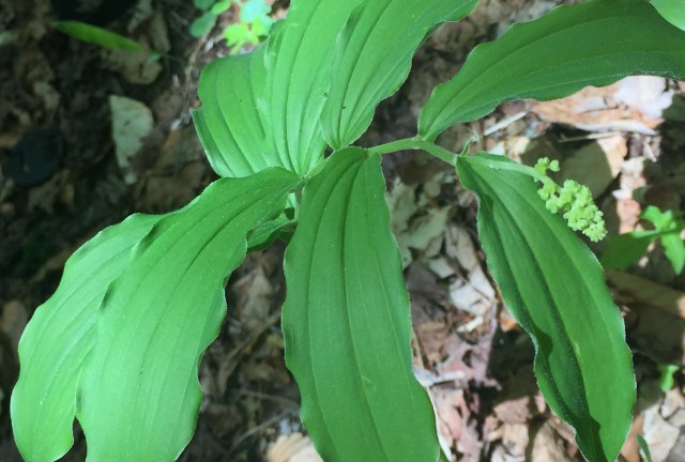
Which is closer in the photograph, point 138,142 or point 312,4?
point 312,4

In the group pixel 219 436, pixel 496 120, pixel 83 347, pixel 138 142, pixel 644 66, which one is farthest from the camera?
pixel 138 142

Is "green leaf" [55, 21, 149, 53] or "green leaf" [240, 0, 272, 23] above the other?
"green leaf" [55, 21, 149, 53]

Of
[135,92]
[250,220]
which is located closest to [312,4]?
[250,220]

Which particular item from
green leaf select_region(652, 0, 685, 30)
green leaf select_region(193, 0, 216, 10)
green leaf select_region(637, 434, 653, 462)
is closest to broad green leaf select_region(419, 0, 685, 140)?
green leaf select_region(652, 0, 685, 30)

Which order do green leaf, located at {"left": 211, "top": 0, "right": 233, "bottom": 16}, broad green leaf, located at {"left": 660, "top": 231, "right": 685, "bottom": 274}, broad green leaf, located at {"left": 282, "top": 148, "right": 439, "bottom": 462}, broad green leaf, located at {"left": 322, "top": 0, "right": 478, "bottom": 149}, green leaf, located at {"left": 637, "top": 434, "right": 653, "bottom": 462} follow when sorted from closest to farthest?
broad green leaf, located at {"left": 282, "top": 148, "right": 439, "bottom": 462} < broad green leaf, located at {"left": 322, "top": 0, "right": 478, "bottom": 149} < green leaf, located at {"left": 637, "top": 434, "right": 653, "bottom": 462} < broad green leaf, located at {"left": 660, "top": 231, "right": 685, "bottom": 274} < green leaf, located at {"left": 211, "top": 0, "right": 233, "bottom": 16}

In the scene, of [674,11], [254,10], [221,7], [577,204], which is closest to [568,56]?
[577,204]

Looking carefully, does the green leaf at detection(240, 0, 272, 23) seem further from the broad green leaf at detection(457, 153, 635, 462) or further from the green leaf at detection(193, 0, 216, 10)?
the broad green leaf at detection(457, 153, 635, 462)

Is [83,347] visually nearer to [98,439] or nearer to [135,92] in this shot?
[98,439]
